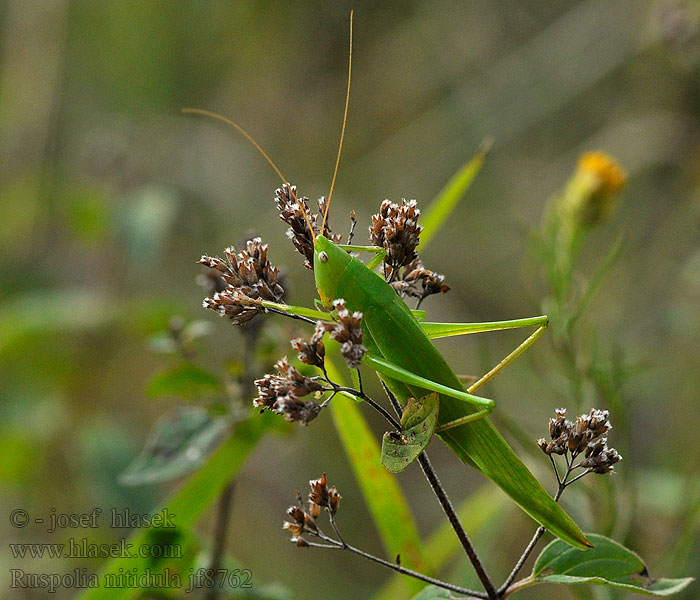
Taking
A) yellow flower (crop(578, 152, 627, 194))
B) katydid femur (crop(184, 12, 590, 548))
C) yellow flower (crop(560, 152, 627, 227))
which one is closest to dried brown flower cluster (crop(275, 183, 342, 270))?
katydid femur (crop(184, 12, 590, 548))

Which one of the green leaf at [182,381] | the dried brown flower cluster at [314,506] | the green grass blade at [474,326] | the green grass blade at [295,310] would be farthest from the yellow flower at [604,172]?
the dried brown flower cluster at [314,506]

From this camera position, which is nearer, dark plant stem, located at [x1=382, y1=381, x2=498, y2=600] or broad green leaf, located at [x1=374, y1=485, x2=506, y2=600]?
dark plant stem, located at [x1=382, y1=381, x2=498, y2=600]

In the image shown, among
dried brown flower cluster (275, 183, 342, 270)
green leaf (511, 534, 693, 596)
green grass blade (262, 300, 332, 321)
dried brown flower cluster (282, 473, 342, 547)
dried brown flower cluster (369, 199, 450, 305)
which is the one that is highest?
dried brown flower cluster (275, 183, 342, 270)

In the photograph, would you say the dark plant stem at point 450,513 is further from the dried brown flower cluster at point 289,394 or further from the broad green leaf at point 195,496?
the broad green leaf at point 195,496

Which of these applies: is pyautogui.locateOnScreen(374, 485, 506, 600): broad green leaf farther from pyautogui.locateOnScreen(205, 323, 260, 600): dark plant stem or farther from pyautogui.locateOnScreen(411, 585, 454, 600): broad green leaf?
pyautogui.locateOnScreen(411, 585, 454, 600): broad green leaf

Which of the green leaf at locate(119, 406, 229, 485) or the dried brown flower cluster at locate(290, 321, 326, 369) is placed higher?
the green leaf at locate(119, 406, 229, 485)

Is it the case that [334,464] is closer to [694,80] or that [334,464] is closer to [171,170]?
[171,170]

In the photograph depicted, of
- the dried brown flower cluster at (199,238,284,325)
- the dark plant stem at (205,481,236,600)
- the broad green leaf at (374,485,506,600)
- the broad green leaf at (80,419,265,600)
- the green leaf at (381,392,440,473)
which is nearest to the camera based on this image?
the green leaf at (381,392,440,473)
